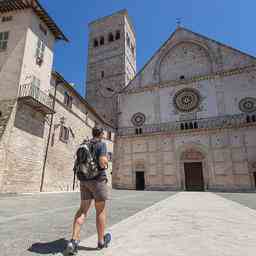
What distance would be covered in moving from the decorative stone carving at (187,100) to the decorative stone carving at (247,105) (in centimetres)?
476

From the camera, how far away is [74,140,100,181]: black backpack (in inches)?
102

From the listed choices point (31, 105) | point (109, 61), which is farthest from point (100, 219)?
point (109, 61)

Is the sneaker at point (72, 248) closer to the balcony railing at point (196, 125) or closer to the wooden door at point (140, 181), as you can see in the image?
the balcony railing at point (196, 125)

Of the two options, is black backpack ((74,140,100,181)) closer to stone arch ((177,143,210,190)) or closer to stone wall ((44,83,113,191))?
stone wall ((44,83,113,191))

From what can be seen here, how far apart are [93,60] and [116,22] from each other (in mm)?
8385

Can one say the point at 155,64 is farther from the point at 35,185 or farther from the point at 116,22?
the point at 35,185

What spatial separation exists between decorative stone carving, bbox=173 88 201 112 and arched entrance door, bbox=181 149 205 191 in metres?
5.50

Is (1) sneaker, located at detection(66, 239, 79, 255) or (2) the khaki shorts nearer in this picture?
(1) sneaker, located at detection(66, 239, 79, 255)

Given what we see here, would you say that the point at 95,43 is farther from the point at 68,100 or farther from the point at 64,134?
the point at 64,134

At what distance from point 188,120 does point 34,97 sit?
18284mm

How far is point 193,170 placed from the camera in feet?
78.3

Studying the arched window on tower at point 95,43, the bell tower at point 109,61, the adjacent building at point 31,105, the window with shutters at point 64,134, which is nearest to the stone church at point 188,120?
the bell tower at point 109,61

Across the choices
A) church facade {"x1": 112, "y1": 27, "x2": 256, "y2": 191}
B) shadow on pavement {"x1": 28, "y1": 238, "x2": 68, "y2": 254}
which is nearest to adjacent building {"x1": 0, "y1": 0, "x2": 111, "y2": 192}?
shadow on pavement {"x1": 28, "y1": 238, "x2": 68, "y2": 254}

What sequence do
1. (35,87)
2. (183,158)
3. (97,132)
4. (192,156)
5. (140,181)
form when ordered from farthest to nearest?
(140,181) < (183,158) < (192,156) < (35,87) < (97,132)
